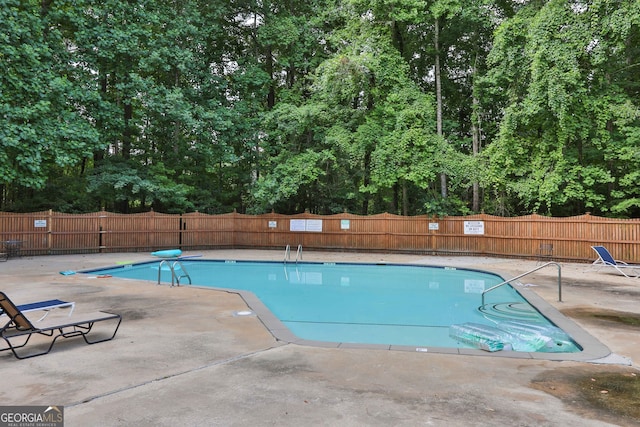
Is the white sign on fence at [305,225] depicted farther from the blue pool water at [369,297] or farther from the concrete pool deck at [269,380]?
the concrete pool deck at [269,380]

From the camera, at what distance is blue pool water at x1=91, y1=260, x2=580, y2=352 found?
6.92m

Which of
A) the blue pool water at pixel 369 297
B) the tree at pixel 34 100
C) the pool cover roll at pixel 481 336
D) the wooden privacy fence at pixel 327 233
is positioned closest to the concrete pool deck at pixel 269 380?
the pool cover roll at pixel 481 336

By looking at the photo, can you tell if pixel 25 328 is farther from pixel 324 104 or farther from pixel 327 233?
pixel 324 104

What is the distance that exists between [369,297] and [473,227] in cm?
843

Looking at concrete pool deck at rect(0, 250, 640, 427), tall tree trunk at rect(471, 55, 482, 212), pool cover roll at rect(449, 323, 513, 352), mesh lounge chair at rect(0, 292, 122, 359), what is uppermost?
tall tree trunk at rect(471, 55, 482, 212)

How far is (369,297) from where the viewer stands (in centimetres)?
1004

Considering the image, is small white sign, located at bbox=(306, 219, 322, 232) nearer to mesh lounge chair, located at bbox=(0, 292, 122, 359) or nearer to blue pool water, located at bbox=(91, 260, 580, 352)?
blue pool water, located at bbox=(91, 260, 580, 352)

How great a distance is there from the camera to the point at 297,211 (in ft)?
75.0

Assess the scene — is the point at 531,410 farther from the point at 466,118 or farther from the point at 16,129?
the point at 466,118

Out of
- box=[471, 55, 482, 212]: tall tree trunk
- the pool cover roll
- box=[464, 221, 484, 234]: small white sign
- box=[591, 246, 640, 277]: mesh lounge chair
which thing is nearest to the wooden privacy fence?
box=[464, 221, 484, 234]: small white sign

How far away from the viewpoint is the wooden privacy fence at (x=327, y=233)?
561 inches

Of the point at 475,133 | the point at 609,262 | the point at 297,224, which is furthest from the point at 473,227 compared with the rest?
the point at 297,224

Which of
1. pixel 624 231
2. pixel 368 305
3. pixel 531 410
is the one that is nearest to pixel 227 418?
pixel 531 410

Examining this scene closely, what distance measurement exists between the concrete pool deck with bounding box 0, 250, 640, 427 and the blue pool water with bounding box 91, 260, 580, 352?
1.44m
